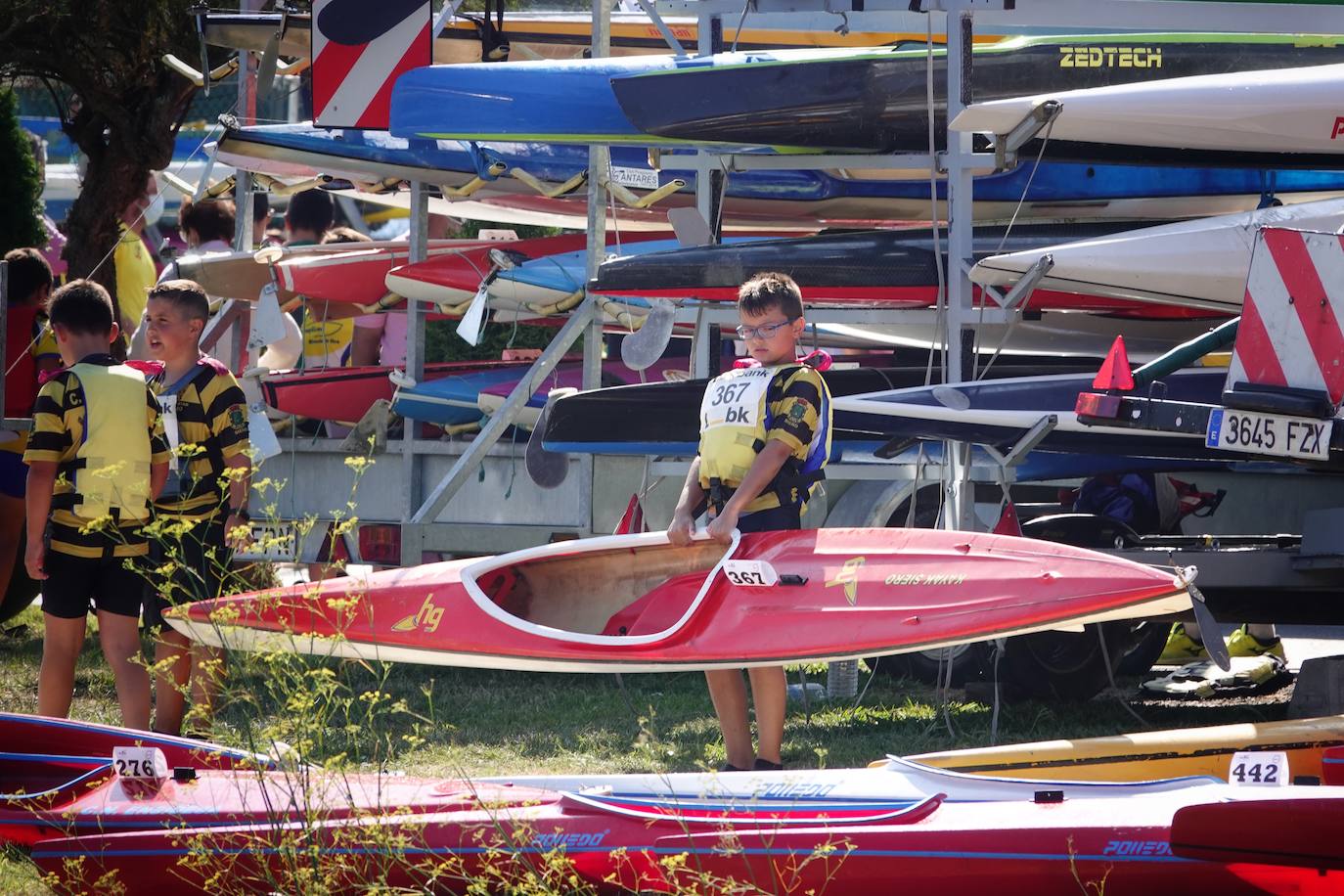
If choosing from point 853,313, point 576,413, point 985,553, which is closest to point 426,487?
point 576,413

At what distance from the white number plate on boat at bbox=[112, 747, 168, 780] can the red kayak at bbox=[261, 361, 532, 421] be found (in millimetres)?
4273

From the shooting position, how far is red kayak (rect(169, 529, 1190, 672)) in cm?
463

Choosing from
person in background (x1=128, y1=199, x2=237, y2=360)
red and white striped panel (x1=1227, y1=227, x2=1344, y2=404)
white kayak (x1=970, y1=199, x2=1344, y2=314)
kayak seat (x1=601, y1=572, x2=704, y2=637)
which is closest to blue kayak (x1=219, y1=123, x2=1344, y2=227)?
person in background (x1=128, y1=199, x2=237, y2=360)

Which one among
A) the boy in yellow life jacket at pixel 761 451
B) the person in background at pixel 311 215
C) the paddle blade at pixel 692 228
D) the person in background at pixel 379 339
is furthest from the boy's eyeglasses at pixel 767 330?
the person in background at pixel 311 215

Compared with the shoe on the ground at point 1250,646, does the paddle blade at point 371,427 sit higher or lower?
higher

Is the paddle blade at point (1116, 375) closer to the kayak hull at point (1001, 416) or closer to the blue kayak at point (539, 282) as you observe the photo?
the kayak hull at point (1001, 416)

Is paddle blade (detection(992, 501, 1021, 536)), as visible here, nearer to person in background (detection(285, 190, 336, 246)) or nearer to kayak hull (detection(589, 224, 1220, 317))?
kayak hull (detection(589, 224, 1220, 317))

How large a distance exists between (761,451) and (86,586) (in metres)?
2.12

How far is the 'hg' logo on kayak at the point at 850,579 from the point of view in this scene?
4.87 metres

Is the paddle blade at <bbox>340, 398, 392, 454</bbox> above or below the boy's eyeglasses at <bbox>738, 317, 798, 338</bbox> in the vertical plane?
below

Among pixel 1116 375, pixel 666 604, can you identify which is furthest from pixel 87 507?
pixel 1116 375

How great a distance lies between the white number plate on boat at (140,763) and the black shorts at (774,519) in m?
1.87

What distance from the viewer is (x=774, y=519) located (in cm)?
508

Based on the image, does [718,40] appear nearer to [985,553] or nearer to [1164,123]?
[1164,123]
